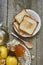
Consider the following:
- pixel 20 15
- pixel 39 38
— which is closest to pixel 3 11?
pixel 20 15

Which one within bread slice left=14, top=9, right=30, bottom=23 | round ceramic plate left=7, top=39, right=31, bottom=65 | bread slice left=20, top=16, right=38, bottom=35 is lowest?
round ceramic plate left=7, top=39, right=31, bottom=65

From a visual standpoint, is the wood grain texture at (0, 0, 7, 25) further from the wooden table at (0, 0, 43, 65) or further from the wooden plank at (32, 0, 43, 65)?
the wooden plank at (32, 0, 43, 65)

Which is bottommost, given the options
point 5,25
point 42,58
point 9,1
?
point 42,58

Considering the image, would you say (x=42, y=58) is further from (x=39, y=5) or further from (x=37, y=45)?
(x=39, y=5)

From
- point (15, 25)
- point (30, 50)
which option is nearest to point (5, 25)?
point (15, 25)

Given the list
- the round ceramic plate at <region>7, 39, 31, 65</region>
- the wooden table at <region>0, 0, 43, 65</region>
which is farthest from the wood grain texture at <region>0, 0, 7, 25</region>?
the round ceramic plate at <region>7, 39, 31, 65</region>

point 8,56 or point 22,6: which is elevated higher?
point 22,6
